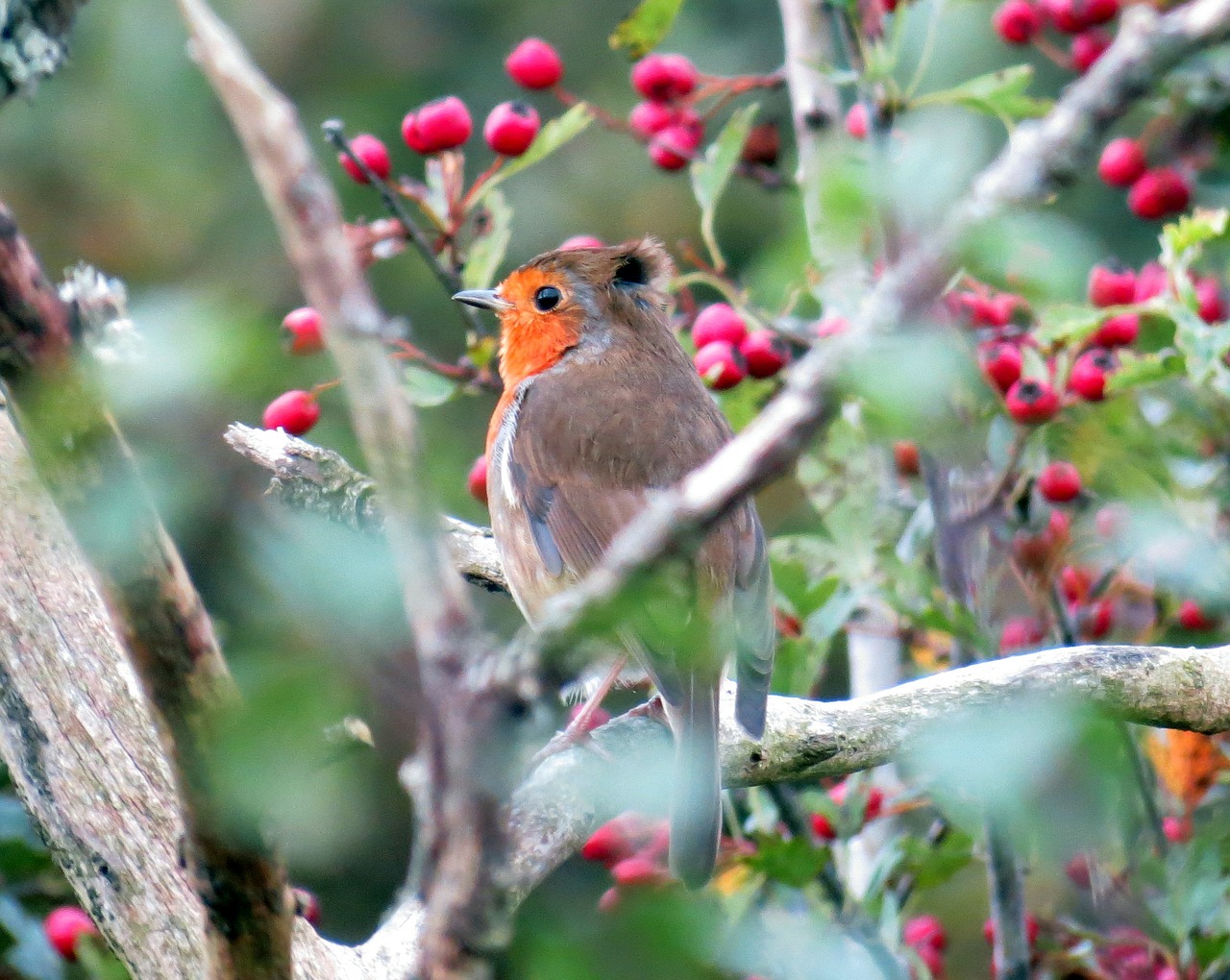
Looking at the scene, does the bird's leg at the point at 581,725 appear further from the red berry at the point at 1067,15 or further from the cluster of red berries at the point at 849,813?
the red berry at the point at 1067,15

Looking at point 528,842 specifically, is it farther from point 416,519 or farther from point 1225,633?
point 1225,633

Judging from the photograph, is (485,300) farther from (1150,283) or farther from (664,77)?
(1150,283)

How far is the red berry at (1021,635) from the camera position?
356 cm

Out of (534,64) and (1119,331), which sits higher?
(534,64)

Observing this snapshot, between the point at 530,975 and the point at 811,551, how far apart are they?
7.65ft

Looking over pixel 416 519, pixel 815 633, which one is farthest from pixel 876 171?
pixel 815 633

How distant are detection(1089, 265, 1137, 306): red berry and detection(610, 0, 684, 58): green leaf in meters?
1.07

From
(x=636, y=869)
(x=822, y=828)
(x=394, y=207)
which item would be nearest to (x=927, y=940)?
(x=822, y=828)

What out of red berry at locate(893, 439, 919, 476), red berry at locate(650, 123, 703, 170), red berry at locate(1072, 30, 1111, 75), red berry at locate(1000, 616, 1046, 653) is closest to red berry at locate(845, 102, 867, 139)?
red berry at locate(650, 123, 703, 170)

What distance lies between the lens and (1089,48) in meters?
3.52

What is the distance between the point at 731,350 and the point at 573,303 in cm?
81

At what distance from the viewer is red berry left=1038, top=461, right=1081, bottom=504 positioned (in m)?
3.20

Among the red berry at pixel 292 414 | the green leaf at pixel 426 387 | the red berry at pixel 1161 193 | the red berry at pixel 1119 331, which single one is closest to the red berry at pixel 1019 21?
the red berry at pixel 1161 193

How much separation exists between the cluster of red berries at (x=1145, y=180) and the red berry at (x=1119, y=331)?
17.5 inches
